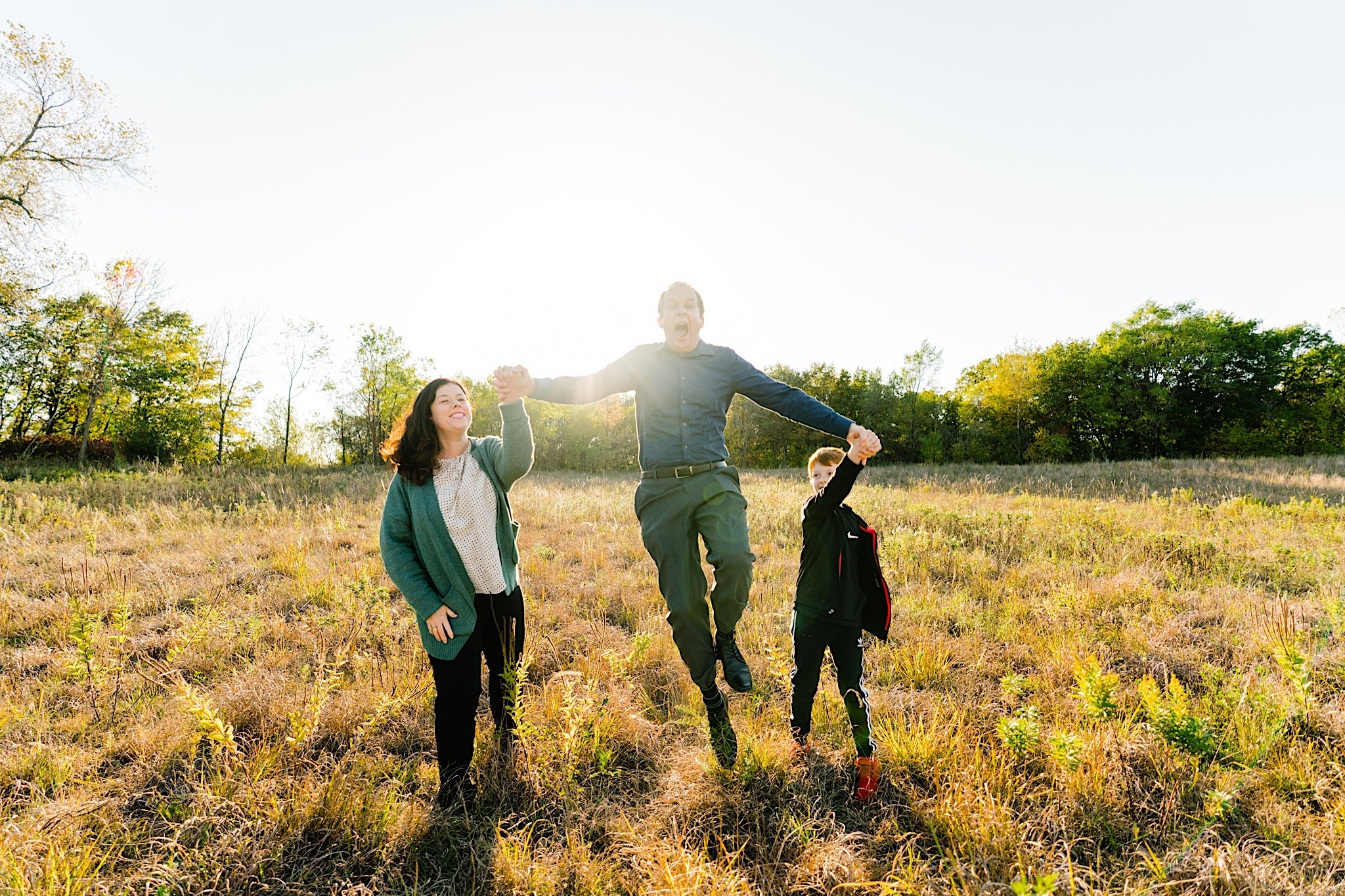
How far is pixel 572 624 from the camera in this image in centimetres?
502

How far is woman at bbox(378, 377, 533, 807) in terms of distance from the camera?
271cm

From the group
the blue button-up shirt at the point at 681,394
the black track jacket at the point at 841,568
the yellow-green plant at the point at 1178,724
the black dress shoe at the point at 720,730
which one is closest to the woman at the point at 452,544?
the blue button-up shirt at the point at 681,394

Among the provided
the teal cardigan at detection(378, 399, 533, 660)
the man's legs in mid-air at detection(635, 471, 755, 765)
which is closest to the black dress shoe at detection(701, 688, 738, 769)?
the man's legs in mid-air at detection(635, 471, 755, 765)

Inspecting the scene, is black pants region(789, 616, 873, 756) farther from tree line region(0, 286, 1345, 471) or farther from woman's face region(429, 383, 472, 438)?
tree line region(0, 286, 1345, 471)

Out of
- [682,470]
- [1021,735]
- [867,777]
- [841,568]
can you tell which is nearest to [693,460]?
[682,470]

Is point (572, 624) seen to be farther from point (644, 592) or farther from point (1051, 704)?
point (1051, 704)

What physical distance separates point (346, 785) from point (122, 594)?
4.63 meters

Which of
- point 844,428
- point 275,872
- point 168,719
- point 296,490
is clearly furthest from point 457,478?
point 296,490

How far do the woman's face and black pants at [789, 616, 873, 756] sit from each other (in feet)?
6.86

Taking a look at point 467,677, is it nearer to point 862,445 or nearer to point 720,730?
point 720,730

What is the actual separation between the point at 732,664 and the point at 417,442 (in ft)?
7.27

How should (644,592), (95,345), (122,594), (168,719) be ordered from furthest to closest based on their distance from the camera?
(95,345) < (644,592) < (122,594) < (168,719)

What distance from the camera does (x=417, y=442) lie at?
2828 mm

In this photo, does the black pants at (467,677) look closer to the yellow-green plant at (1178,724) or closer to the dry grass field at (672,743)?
the dry grass field at (672,743)
